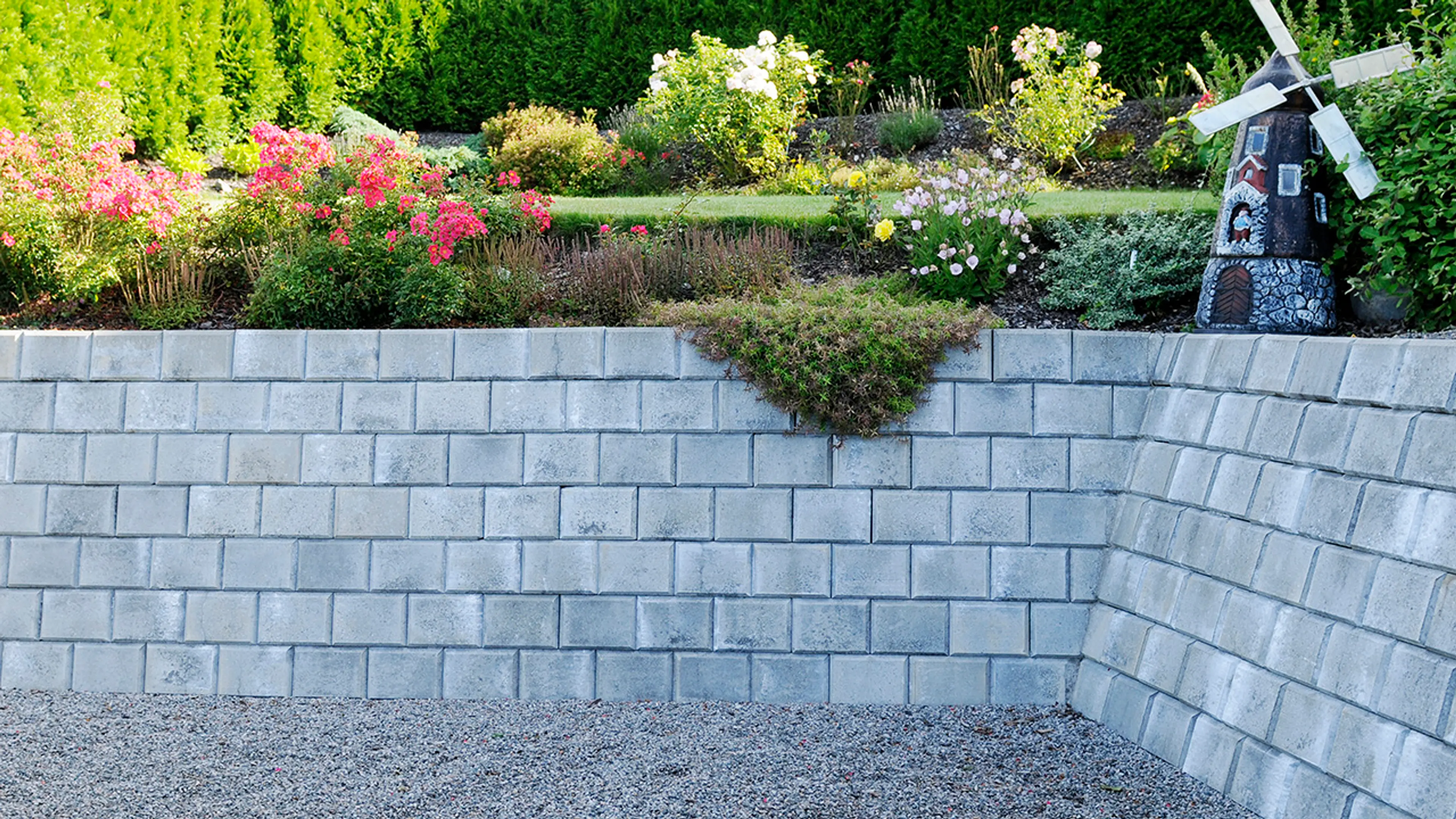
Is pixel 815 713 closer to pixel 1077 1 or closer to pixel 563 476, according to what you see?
pixel 563 476

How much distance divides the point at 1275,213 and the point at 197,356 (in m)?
4.94

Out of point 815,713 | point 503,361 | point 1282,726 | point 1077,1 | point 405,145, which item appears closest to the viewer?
point 1282,726

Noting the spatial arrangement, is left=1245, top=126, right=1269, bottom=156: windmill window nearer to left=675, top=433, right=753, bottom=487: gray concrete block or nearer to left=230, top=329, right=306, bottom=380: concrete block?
left=675, top=433, right=753, bottom=487: gray concrete block

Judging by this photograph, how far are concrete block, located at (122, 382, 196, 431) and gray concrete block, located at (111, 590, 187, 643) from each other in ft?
2.52

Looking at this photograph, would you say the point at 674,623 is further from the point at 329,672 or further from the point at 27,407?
the point at 27,407

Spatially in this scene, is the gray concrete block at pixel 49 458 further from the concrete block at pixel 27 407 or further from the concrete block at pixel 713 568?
the concrete block at pixel 713 568

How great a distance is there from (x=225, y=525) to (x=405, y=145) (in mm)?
A: 4447

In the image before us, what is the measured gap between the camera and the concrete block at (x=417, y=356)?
5051 mm

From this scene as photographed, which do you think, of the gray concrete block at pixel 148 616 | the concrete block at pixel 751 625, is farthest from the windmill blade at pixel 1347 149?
the gray concrete block at pixel 148 616

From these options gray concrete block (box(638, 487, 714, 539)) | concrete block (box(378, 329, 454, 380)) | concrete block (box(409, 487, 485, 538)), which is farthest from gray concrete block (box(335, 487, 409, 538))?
gray concrete block (box(638, 487, 714, 539))

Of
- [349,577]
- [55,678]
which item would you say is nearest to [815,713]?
[349,577]

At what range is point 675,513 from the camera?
4910 mm

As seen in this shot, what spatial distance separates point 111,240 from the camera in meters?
6.02

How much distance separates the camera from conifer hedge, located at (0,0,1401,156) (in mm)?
9500
